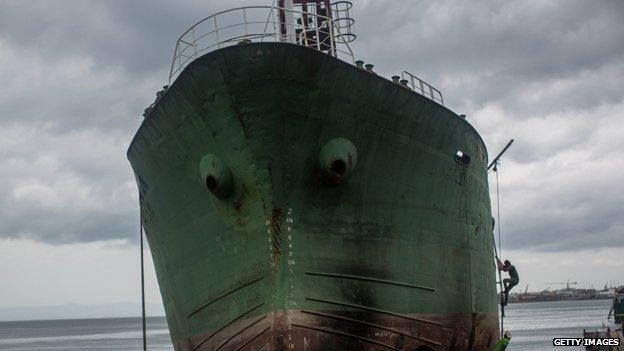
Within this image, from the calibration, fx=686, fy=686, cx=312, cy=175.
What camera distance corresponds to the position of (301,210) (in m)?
11.4

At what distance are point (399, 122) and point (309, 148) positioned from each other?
1992 millimetres

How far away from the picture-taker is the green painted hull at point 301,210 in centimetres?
1124

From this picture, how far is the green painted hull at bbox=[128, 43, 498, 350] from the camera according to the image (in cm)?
1124

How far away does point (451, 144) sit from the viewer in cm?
1409

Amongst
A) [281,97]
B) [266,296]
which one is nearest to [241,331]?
[266,296]

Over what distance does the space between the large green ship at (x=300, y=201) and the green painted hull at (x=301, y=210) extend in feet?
0.08

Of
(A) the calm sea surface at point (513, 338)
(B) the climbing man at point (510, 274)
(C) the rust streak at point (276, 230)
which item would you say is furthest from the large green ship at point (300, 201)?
(A) the calm sea surface at point (513, 338)

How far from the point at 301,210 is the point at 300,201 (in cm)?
15

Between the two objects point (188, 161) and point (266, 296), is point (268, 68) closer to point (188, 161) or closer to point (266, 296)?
point (188, 161)

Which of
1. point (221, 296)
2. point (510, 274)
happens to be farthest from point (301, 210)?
point (510, 274)

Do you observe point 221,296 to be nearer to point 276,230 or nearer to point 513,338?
point 276,230

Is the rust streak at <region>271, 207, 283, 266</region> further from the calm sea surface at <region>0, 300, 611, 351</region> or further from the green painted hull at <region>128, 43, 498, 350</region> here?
the calm sea surface at <region>0, 300, 611, 351</region>

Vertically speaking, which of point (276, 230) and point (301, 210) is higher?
point (301, 210)

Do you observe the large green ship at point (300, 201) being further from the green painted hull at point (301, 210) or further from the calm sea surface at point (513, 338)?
the calm sea surface at point (513, 338)
